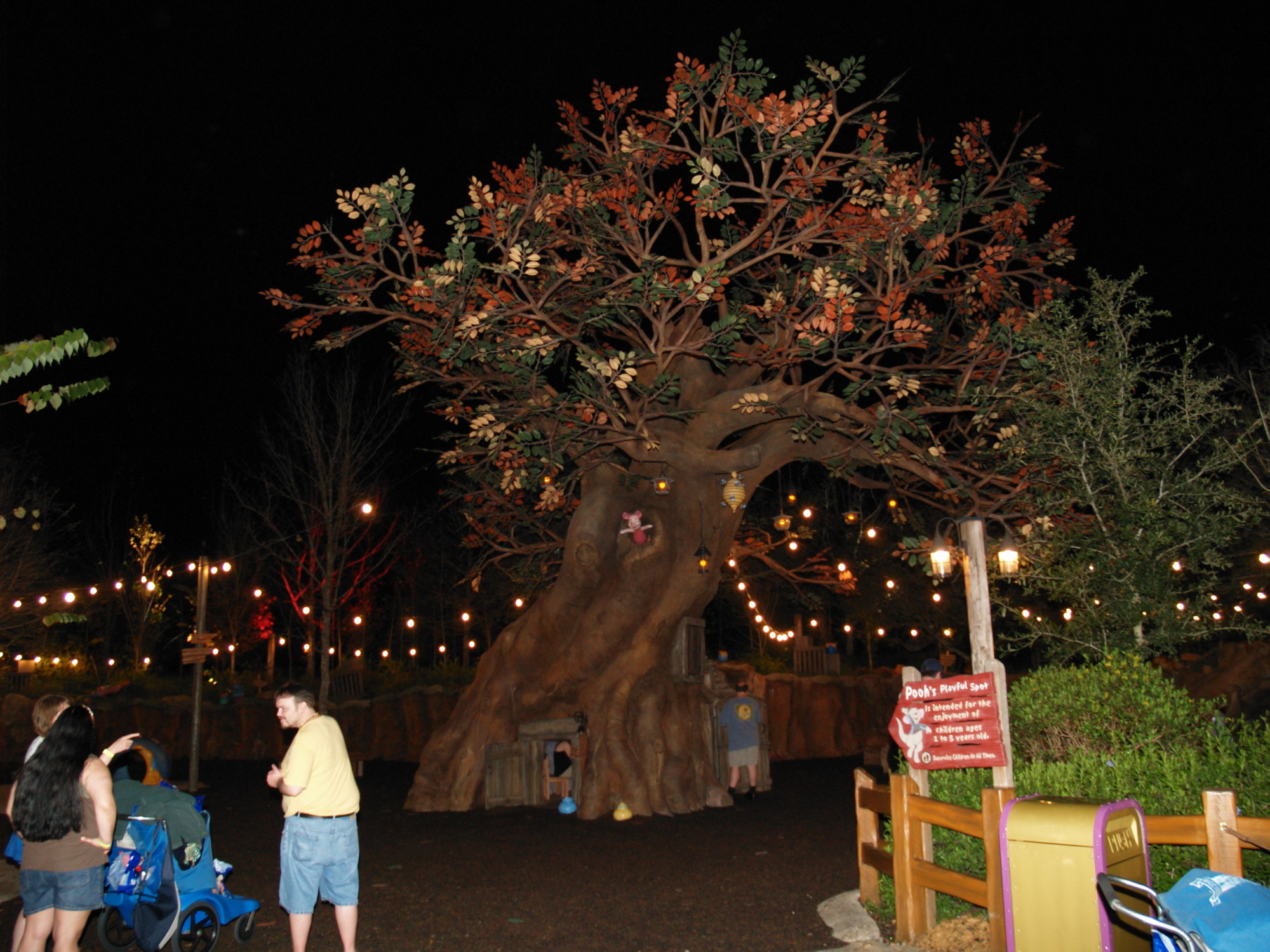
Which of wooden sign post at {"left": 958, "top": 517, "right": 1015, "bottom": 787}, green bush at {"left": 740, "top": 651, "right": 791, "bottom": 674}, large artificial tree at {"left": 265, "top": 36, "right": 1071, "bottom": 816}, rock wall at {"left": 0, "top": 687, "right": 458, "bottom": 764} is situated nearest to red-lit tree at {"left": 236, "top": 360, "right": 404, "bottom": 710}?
rock wall at {"left": 0, "top": 687, "right": 458, "bottom": 764}

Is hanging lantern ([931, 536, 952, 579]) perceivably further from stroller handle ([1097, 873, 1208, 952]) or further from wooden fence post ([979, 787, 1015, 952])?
stroller handle ([1097, 873, 1208, 952])

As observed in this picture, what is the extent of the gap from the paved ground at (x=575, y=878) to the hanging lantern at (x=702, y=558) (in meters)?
3.35

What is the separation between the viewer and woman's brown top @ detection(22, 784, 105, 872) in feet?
15.5

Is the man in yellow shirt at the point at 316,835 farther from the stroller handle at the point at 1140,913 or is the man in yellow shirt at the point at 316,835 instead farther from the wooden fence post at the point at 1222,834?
the wooden fence post at the point at 1222,834

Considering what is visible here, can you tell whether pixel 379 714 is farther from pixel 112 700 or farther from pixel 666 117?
pixel 666 117

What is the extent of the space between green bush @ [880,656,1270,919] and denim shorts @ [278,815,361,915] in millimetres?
3806

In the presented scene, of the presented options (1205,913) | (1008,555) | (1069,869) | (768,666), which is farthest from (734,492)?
(768,666)

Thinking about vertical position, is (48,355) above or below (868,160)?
below

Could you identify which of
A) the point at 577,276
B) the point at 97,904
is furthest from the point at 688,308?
the point at 97,904

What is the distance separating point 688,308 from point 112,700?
19.8 m

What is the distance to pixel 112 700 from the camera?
22312mm

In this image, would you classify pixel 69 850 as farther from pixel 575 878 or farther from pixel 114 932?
pixel 575 878

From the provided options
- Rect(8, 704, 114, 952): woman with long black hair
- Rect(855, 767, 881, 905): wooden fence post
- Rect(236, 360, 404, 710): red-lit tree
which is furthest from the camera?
Rect(236, 360, 404, 710): red-lit tree

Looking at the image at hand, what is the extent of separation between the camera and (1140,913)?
2820 millimetres
